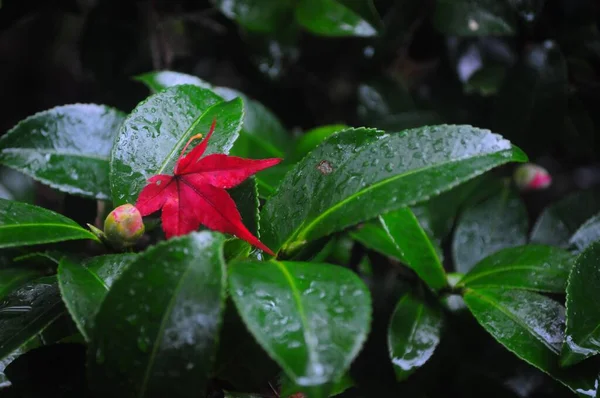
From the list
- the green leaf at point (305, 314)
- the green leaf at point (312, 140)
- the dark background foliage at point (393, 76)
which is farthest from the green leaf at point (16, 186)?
the green leaf at point (305, 314)

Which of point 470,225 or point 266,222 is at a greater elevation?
point 266,222

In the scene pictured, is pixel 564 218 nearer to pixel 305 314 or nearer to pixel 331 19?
pixel 331 19

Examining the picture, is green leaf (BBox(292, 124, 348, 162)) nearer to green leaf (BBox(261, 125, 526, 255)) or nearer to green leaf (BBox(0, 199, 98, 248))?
green leaf (BBox(261, 125, 526, 255))

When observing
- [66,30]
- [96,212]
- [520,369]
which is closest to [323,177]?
[96,212]

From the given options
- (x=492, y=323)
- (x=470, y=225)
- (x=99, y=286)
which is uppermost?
(x=99, y=286)

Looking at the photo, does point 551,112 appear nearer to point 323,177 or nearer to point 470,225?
point 470,225

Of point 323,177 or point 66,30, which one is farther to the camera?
point 66,30

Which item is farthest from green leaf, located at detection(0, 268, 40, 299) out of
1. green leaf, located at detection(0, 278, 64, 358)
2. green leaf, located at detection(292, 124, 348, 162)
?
green leaf, located at detection(292, 124, 348, 162)
